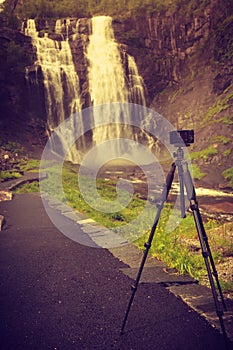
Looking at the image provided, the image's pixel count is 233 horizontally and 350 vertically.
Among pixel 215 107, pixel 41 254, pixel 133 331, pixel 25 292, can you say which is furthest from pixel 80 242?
pixel 215 107

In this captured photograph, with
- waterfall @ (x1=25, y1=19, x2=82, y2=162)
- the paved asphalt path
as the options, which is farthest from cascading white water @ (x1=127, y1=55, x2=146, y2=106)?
the paved asphalt path

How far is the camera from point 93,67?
1549 inches

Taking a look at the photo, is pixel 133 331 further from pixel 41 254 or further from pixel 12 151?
pixel 12 151

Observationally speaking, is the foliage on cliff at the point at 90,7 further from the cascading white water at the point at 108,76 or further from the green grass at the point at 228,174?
the green grass at the point at 228,174

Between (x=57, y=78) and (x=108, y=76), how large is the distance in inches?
252

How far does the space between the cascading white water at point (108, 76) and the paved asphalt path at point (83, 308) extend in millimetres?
35154

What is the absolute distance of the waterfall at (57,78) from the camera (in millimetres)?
36812

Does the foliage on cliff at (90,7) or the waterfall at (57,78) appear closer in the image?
the waterfall at (57,78)

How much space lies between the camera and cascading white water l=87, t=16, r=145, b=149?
3928cm

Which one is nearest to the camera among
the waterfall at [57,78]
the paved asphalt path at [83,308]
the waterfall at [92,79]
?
the paved asphalt path at [83,308]

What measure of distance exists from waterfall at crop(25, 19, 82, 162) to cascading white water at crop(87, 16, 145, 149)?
7.98 feet

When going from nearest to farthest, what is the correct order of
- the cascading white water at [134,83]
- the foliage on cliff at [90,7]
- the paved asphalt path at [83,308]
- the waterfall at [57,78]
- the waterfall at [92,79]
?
the paved asphalt path at [83,308]
the waterfall at [57,78]
the waterfall at [92,79]
the cascading white water at [134,83]
the foliage on cliff at [90,7]

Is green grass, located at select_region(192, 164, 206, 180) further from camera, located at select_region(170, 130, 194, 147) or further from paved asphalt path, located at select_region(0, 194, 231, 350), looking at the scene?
camera, located at select_region(170, 130, 194, 147)

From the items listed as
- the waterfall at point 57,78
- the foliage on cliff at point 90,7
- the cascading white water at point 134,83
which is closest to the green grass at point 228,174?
the waterfall at point 57,78
